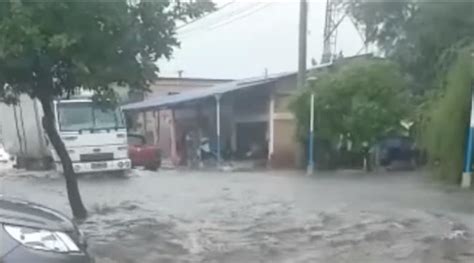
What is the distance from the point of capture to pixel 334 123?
93.2ft

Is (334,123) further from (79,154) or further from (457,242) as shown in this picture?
(457,242)

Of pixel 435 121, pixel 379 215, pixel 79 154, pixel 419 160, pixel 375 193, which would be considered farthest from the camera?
pixel 419 160

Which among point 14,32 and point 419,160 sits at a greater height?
point 14,32

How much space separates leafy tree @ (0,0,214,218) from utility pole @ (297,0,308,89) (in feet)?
55.3

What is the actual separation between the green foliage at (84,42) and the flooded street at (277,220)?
2261 millimetres

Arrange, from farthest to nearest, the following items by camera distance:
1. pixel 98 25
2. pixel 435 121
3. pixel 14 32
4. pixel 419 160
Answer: pixel 419 160, pixel 435 121, pixel 98 25, pixel 14 32

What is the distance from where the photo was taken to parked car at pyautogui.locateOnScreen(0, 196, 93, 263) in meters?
5.13

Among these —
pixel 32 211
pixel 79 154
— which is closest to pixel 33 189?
→ pixel 79 154

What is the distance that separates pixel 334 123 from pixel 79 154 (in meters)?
8.35

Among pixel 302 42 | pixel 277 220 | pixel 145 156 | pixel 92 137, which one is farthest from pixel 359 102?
pixel 277 220

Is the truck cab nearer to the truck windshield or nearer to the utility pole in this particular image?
the truck windshield

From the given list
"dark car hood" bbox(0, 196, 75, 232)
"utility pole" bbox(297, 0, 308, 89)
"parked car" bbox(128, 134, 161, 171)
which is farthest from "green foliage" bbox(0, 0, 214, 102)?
"parked car" bbox(128, 134, 161, 171)

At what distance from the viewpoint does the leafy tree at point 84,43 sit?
10.2m

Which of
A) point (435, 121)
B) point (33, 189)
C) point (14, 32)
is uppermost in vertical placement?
point (14, 32)
